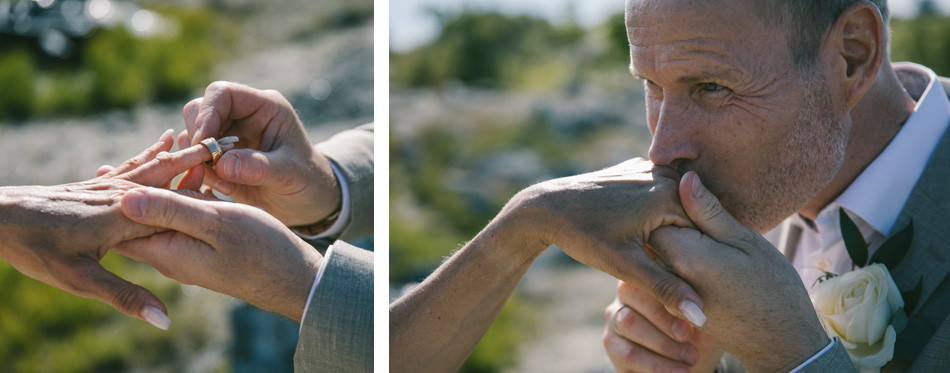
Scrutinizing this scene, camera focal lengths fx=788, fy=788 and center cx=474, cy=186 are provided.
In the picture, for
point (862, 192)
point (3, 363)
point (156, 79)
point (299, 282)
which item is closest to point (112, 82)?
point (156, 79)

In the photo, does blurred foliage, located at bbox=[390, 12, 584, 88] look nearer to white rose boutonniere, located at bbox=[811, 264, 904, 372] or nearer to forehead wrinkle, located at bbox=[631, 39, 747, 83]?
forehead wrinkle, located at bbox=[631, 39, 747, 83]

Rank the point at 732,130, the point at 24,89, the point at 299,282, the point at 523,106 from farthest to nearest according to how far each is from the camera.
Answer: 1. the point at 523,106
2. the point at 24,89
3. the point at 732,130
4. the point at 299,282

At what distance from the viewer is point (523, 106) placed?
28.3 feet

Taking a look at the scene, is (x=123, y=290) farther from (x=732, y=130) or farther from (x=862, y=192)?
(x=862, y=192)

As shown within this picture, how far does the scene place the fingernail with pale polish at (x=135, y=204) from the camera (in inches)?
59.7

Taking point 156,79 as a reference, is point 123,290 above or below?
above

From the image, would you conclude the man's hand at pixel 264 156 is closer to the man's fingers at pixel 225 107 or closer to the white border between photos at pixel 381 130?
the man's fingers at pixel 225 107

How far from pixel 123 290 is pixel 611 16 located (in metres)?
9.13

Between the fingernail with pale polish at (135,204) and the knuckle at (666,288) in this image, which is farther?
the knuckle at (666,288)

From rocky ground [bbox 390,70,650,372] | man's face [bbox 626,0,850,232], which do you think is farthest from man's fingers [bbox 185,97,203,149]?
rocky ground [bbox 390,70,650,372]

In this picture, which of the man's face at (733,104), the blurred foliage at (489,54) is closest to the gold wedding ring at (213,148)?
the man's face at (733,104)

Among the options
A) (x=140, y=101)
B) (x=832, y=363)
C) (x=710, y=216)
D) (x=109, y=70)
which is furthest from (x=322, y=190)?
(x=109, y=70)

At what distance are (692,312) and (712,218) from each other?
0.75 feet

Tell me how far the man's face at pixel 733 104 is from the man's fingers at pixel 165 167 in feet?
3.54
